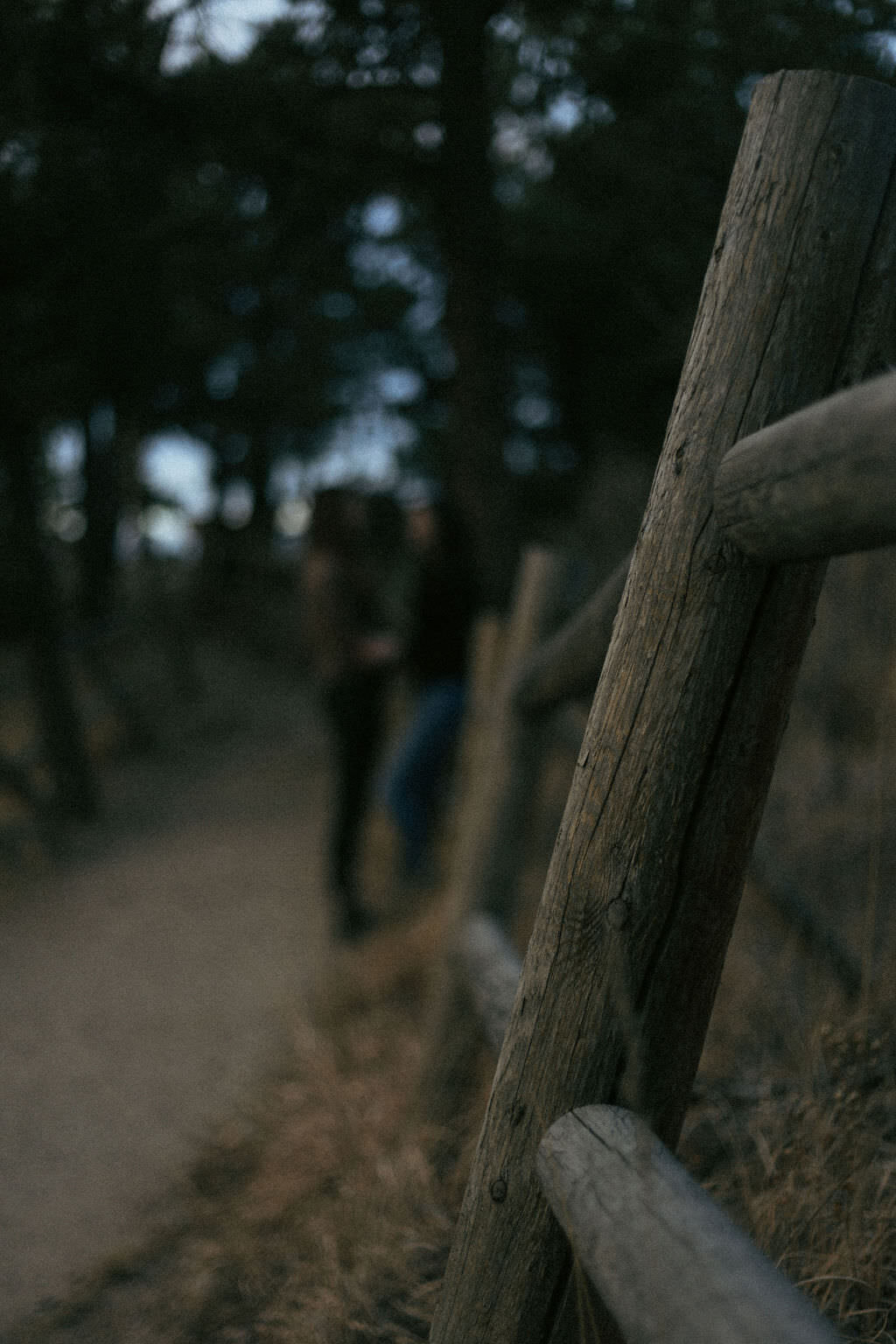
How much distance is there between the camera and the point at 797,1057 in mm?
1965

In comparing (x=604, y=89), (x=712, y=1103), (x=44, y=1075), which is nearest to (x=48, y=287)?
(x=604, y=89)

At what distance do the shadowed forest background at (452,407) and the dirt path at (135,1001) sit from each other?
20cm

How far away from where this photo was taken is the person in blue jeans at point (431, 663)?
15.0ft

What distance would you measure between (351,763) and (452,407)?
8.23 feet

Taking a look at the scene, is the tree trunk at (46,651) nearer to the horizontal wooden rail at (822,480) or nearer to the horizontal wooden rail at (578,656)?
the horizontal wooden rail at (578,656)

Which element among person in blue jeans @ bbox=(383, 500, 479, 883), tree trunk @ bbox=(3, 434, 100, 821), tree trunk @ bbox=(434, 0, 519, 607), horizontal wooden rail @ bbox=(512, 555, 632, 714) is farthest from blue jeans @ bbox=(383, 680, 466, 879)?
tree trunk @ bbox=(3, 434, 100, 821)

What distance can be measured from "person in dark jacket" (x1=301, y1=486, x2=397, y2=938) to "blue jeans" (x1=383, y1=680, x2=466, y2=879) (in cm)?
15

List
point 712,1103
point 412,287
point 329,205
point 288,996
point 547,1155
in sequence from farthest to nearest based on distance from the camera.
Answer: point 412,287, point 329,205, point 288,996, point 712,1103, point 547,1155

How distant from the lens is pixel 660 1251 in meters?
0.87

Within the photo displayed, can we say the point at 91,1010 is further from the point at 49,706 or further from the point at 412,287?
the point at 412,287

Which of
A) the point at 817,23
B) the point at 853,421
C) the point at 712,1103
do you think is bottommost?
the point at 712,1103

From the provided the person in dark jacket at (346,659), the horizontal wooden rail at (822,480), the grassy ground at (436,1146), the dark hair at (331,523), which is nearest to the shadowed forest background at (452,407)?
the grassy ground at (436,1146)

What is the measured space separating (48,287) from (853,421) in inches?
226

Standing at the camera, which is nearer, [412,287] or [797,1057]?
[797,1057]
